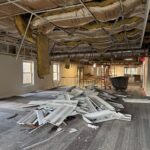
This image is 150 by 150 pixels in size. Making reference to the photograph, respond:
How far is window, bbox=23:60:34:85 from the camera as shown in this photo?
904 centimetres

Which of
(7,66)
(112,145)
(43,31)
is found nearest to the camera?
(112,145)

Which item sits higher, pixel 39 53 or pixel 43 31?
pixel 43 31

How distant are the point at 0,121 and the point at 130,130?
272 centimetres

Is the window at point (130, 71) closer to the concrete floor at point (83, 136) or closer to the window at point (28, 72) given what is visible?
the window at point (28, 72)

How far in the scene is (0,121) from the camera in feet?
13.5

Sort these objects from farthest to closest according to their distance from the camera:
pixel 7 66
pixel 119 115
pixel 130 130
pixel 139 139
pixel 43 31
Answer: pixel 7 66
pixel 43 31
pixel 119 115
pixel 130 130
pixel 139 139

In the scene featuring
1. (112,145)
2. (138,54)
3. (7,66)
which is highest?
(138,54)

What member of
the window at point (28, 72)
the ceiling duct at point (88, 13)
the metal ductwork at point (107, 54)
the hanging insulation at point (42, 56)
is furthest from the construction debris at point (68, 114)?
the window at point (28, 72)

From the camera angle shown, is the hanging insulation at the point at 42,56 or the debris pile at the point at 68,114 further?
the hanging insulation at the point at 42,56

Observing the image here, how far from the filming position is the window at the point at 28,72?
904 cm

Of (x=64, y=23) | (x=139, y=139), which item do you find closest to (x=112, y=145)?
(x=139, y=139)

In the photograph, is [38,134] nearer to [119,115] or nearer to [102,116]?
[102,116]

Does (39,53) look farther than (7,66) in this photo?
No

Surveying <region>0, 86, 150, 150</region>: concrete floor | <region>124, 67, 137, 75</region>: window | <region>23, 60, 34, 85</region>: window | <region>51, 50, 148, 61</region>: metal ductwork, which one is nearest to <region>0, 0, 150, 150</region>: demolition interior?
<region>0, 86, 150, 150</region>: concrete floor
